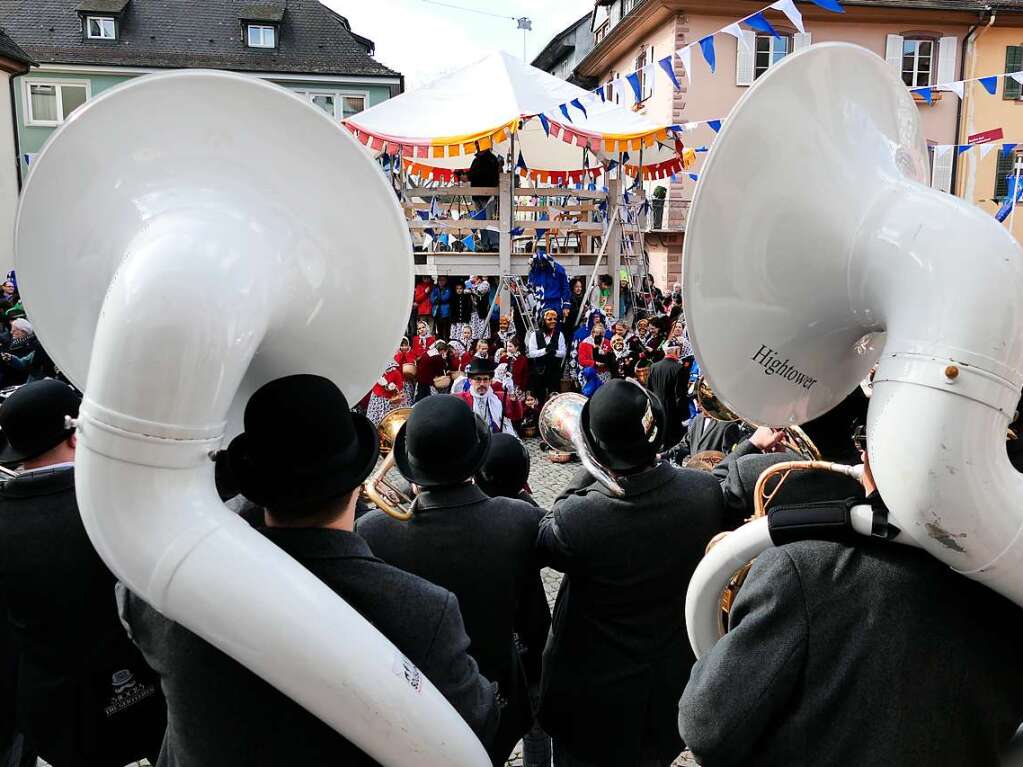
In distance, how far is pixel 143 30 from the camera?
93.1 feet

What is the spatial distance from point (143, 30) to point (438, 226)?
22.6m

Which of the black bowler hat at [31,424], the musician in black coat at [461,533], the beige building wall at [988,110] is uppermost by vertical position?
the beige building wall at [988,110]

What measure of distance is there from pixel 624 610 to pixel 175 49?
31.2 metres

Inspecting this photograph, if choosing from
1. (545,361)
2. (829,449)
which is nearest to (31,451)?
(829,449)

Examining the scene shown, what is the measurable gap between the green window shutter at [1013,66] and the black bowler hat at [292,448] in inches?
1056

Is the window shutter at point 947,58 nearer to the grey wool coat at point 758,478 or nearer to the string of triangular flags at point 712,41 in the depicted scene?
the string of triangular flags at point 712,41

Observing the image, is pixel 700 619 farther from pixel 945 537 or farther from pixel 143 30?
pixel 143 30

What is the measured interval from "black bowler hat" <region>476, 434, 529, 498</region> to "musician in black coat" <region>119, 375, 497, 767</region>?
53.9 inches

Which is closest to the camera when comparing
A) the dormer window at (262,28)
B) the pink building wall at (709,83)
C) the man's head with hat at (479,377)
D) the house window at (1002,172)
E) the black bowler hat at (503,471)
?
the black bowler hat at (503,471)

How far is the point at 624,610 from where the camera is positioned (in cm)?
245

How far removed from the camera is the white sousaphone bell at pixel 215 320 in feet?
4.09

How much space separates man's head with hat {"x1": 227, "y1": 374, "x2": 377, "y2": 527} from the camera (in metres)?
1.47

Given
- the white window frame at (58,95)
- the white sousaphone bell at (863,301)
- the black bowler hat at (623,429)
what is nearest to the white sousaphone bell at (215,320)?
the white sousaphone bell at (863,301)

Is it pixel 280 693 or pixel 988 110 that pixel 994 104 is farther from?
pixel 280 693
